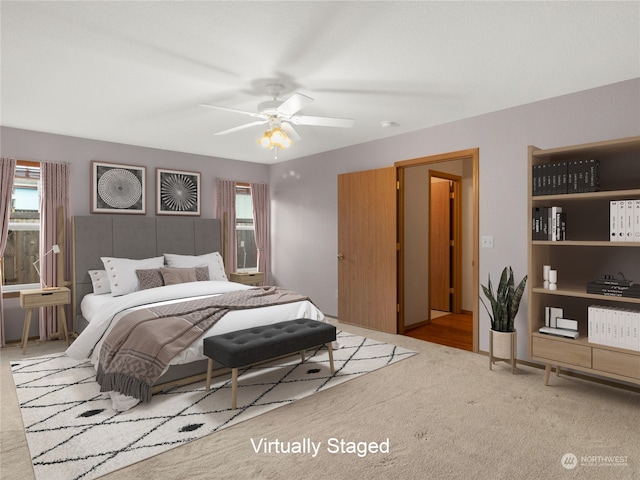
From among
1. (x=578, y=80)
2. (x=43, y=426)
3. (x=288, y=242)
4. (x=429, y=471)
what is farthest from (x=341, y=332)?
(x=578, y=80)

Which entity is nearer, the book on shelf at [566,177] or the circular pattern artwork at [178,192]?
the book on shelf at [566,177]

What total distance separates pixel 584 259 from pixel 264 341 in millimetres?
2723

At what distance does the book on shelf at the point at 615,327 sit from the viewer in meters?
2.67

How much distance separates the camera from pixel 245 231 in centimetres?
647

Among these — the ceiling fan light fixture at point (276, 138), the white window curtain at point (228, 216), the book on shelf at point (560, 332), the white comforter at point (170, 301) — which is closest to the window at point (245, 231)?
the white window curtain at point (228, 216)

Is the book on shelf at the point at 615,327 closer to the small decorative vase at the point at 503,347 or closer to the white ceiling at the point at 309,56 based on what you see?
the small decorative vase at the point at 503,347

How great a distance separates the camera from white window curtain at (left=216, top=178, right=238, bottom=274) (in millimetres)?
5895

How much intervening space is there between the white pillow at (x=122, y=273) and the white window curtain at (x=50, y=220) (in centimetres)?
57

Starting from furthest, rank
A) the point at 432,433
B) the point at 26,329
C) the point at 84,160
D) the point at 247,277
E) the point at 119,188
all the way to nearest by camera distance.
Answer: the point at 247,277 < the point at 119,188 < the point at 84,160 < the point at 26,329 < the point at 432,433

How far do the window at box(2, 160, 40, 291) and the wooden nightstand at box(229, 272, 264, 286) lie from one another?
2.40 m

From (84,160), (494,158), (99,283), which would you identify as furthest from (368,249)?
(84,160)

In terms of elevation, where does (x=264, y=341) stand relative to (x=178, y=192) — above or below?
below

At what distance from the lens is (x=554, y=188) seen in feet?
9.95

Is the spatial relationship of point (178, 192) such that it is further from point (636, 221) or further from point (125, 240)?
point (636, 221)
